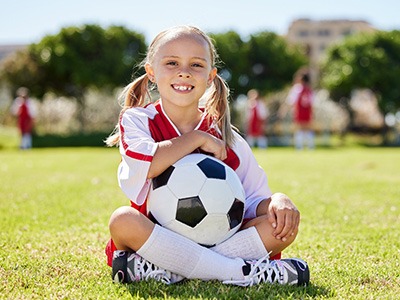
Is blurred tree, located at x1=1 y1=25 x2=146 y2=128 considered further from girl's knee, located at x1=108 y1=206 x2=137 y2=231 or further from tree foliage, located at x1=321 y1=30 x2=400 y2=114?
girl's knee, located at x1=108 y1=206 x2=137 y2=231

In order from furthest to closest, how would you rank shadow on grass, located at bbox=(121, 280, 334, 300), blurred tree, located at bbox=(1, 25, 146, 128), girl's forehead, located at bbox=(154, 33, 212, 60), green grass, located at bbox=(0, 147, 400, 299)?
blurred tree, located at bbox=(1, 25, 146, 128) → girl's forehead, located at bbox=(154, 33, 212, 60) → green grass, located at bbox=(0, 147, 400, 299) → shadow on grass, located at bbox=(121, 280, 334, 300)

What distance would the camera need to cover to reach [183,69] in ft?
10.1

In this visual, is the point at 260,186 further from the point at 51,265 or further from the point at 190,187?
the point at 51,265

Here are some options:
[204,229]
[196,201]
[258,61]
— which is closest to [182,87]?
[196,201]

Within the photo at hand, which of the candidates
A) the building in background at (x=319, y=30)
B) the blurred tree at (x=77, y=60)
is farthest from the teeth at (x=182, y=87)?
the building in background at (x=319, y=30)

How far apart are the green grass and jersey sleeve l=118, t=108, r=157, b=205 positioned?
18.3 inches

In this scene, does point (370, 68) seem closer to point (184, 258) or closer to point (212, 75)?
point (212, 75)

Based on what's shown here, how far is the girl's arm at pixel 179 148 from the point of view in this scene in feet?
9.52

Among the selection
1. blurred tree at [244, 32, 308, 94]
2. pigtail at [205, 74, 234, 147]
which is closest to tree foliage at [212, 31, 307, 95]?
blurred tree at [244, 32, 308, 94]

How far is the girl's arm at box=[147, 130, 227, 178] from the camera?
2.90m

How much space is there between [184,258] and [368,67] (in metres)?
24.9

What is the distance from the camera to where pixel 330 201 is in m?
6.11

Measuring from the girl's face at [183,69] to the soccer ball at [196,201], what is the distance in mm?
382

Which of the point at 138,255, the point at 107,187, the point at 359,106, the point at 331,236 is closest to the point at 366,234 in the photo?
the point at 331,236
